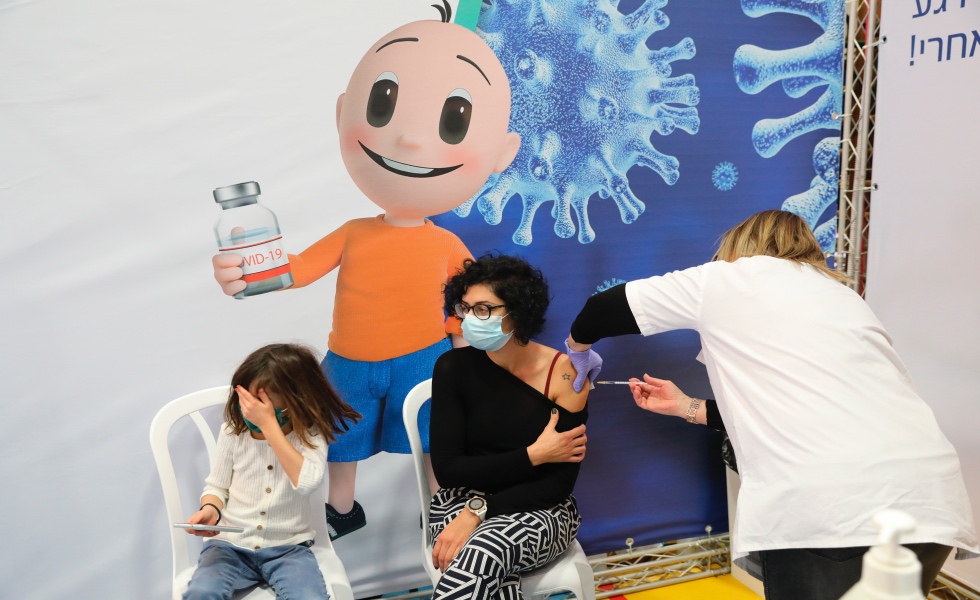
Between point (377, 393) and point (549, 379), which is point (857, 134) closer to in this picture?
point (549, 379)

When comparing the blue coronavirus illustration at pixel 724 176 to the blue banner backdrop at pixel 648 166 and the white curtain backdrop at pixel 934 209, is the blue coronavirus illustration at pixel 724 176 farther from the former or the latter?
the white curtain backdrop at pixel 934 209

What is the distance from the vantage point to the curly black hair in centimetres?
197

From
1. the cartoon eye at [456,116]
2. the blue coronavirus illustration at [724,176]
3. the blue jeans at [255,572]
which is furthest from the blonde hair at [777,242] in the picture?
the blue jeans at [255,572]

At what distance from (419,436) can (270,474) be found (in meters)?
0.46

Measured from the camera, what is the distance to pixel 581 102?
7.89ft

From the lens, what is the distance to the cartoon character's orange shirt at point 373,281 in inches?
88.7

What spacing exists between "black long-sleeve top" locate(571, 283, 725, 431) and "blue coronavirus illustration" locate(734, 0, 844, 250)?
1.13 meters

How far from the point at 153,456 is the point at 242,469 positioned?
39 cm

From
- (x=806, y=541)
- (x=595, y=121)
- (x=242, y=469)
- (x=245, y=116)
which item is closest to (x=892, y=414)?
(x=806, y=541)

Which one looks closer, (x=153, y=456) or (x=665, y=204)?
(x=153, y=456)

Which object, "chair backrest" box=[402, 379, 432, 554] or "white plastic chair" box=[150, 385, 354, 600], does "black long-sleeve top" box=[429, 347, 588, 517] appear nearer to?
"chair backrest" box=[402, 379, 432, 554]

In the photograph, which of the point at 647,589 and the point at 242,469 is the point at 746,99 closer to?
the point at 647,589

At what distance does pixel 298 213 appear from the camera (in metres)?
2.22

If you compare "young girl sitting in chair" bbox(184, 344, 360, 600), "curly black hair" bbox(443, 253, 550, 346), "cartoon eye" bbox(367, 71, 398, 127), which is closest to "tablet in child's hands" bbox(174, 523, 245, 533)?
"young girl sitting in chair" bbox(184, 344, 360, 600)
